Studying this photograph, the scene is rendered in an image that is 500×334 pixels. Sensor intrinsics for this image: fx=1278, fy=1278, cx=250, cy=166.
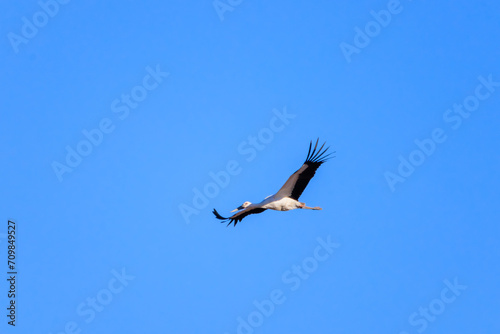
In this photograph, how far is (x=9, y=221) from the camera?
151 feet

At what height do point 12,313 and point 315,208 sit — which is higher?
point 12,313

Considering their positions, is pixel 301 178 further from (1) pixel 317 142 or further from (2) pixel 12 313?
(2) pixel 12 313

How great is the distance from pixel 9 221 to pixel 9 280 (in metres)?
2.13

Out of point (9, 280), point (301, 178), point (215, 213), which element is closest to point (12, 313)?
point (9, 280)

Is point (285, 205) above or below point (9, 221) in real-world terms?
below

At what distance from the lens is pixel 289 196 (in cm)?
4484

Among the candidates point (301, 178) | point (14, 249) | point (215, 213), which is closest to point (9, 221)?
point (14, 249)

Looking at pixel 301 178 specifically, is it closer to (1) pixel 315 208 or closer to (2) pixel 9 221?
(1) pixel 315 208

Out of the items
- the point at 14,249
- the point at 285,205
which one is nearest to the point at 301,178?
the point at 285,205

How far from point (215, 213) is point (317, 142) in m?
4.42

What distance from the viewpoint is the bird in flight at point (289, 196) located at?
145 ft

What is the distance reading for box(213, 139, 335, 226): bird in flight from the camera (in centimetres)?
4419

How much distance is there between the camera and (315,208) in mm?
46062

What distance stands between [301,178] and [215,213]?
329 cm
